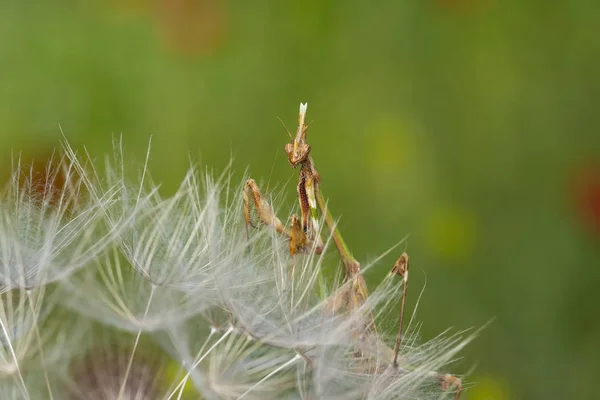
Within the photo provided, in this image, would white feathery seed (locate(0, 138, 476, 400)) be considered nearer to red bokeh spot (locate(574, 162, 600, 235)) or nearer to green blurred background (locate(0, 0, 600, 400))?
green blurred background (locate(0, 0, 600, 400))

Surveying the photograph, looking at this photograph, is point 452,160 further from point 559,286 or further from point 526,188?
point 559,286

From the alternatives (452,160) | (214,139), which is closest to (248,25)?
(214,139)

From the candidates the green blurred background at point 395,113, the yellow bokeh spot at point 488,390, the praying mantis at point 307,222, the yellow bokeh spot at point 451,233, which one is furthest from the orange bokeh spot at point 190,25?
the praying mantis at point 307,222

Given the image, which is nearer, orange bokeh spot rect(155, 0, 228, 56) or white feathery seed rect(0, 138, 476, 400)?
white feathery seed rect(0, 138, 476, 400)

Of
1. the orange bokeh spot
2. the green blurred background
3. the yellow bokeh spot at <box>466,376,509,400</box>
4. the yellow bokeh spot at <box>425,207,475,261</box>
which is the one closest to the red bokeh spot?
the green blurred background

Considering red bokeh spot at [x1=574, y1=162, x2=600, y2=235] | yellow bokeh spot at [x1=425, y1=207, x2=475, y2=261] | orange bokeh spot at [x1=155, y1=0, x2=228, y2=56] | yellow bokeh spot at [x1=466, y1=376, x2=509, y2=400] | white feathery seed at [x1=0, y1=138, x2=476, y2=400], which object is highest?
orange bokeh spot at [x1=155, y1=0, x2=228, y2=56]

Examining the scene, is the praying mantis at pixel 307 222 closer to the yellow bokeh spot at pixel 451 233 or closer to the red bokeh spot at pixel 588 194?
the yellow bokeh spot at pixel 451 233
